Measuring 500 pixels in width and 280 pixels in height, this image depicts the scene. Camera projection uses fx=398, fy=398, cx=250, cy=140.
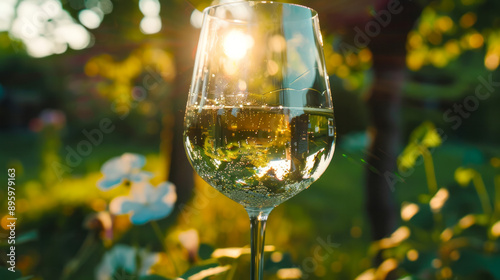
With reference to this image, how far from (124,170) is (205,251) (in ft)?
1.37

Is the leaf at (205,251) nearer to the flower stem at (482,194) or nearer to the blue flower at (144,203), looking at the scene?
the blue flower at (144,203)

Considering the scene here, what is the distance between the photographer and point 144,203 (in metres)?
1.39

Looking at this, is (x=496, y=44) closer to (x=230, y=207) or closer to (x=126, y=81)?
(x=230, y=207)

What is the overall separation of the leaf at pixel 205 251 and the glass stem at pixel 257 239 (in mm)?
399

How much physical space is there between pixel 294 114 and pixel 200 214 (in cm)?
231

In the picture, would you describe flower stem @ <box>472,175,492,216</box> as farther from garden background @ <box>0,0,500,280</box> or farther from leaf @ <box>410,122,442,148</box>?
leaf @ <box>410,122,442,148</box>

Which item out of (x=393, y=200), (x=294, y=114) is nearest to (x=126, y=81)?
(x=393, y=200)

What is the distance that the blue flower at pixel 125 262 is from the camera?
1400mm

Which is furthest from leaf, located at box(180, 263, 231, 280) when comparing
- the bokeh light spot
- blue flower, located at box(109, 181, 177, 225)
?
the bokeh light spot

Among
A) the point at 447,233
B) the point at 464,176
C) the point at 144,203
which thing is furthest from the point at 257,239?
the point at 464,176

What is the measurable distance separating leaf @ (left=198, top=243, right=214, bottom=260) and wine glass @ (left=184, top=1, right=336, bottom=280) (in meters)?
0.40

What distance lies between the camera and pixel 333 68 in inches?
98.3

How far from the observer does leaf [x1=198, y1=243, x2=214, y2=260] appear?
1261mm

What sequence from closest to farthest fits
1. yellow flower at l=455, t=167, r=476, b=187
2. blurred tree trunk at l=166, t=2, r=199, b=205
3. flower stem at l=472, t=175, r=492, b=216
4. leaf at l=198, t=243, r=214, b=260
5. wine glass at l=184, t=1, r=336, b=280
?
wine glass at l=184, t=1, r=336, b=280 → leaf at l=198, t=243, r=214, b=260 → flower stem at l=472, t=175, r=492, b=216 → yellow flower at l=455, t=167, r=476, b=187 → blurred tree trunk at l=166, t=2, r=199, b=205
